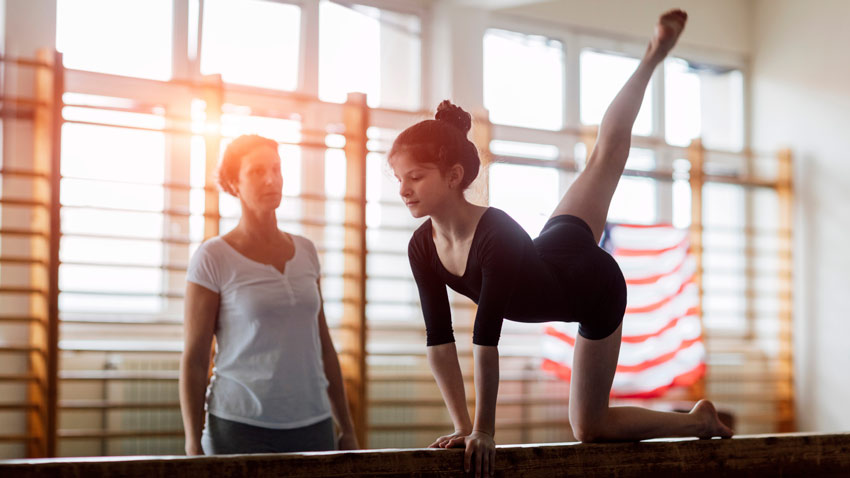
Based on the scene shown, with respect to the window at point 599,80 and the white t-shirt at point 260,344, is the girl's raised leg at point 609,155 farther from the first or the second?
the window at point 599,80

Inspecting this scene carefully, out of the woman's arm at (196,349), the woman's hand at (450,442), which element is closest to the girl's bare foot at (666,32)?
the woman's hand at (450,442)

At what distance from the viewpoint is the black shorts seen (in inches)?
66.5

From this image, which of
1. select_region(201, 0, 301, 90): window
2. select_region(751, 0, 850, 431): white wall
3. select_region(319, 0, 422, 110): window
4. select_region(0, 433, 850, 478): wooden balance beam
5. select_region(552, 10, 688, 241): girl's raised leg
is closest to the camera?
select_region(0, 433, 850, 478): wooden balance beam

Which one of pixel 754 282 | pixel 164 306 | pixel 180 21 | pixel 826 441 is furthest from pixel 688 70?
pixel 826 441

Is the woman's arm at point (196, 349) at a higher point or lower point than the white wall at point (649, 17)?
lower

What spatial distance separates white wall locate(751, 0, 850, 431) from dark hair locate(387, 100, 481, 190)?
17.5 feet

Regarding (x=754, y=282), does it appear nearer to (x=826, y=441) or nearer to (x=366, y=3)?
(x=366, y=3)

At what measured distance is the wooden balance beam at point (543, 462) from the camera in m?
1.20

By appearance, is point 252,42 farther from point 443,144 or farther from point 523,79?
point 443,144

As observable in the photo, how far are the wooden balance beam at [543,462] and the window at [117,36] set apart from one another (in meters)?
3.72

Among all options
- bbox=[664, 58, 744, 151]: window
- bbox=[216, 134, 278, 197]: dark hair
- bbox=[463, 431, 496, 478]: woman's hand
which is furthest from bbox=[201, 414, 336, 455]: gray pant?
bbox=[664, 58, 744, 151]: window

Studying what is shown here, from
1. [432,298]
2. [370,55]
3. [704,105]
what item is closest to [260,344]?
[432,298]

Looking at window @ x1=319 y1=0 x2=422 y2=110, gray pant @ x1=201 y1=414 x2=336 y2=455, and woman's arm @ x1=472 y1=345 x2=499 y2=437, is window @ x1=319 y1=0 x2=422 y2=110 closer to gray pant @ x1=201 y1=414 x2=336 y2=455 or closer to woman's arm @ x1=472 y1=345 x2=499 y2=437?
gray pant @ x1=201 y1=414 x2=336 y2=455

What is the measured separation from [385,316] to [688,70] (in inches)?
125
